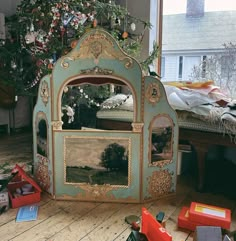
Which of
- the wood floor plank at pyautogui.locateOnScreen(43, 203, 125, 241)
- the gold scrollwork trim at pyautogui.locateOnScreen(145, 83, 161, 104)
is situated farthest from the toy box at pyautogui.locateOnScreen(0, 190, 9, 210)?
the gold scrollwork trim at pyautogui.locateOnScreen(145, 83, 161, 104)

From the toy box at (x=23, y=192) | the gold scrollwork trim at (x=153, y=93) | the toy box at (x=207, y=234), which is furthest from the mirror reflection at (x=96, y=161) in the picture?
the toy box at (x=207, y=234)

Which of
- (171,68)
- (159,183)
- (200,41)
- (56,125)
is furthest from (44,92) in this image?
(200,41)

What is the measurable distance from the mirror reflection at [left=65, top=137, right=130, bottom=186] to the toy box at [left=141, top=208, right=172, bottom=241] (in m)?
0.45

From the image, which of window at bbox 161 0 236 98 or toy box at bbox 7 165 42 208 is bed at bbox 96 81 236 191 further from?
toy box at bbox 7 165 42 208

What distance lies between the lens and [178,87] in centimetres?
230

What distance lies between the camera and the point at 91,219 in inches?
62.9

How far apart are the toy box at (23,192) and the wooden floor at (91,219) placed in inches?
2.2

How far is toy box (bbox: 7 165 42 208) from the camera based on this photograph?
173 centimetres

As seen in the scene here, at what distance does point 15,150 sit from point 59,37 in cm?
140

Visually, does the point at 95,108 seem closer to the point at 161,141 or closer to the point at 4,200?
the point at 161,141

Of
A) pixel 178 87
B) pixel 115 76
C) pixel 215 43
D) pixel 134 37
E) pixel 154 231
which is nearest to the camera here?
pixel 154 231

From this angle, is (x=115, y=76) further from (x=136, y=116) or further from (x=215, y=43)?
(x=215, y=43)

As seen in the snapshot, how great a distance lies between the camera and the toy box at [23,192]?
1732 millimetres

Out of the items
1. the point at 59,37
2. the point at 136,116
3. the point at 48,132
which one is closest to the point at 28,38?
the point at 59,37
